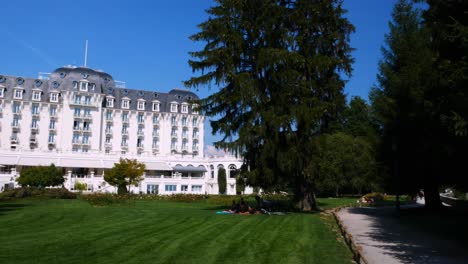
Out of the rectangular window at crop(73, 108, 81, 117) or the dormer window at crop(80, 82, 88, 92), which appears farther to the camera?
the rectangular window at crop(73, 108, 81, 117)

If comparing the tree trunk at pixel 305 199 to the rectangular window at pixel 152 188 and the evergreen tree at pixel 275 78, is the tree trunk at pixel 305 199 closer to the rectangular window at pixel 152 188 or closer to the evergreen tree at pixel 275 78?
the evergreen tree at pixel 275 78

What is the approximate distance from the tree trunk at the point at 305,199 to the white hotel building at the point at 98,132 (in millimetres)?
38285

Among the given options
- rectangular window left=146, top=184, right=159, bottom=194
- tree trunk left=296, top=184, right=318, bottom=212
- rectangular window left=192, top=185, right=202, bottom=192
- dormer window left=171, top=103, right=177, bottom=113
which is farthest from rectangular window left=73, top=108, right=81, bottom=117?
tree trunk left=296, top=184, right=318, bottom=212

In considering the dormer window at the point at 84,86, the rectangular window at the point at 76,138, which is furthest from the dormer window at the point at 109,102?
the rectangular window at the point at 76,138

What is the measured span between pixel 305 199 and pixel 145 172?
44736mm

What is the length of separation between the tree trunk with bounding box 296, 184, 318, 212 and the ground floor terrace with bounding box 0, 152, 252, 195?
31527 mm

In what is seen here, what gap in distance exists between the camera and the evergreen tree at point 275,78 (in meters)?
24.9

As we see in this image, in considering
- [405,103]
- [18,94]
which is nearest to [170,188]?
[18,94]

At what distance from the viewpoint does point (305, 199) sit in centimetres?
2831

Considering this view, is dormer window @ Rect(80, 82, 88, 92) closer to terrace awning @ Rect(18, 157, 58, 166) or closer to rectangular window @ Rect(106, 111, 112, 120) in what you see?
rectangular window @ Rect(106, 111, 112, 120)

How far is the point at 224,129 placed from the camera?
2686cm

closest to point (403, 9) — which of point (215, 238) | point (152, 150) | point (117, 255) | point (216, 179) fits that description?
point (215, 238)

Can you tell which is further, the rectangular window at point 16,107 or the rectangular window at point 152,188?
the rectangular window at point 16,107

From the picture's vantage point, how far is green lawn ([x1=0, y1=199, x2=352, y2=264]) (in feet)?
34.6
